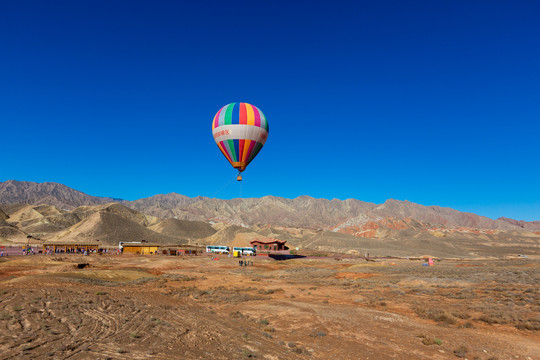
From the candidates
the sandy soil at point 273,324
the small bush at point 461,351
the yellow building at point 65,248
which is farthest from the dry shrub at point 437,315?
the yellow building at point 65,248

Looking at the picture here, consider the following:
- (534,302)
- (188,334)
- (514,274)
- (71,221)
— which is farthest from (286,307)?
(71,221)

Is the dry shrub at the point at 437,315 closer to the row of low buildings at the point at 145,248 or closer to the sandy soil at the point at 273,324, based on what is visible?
the sandy soil at the point at 273,324

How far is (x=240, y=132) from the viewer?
4012cm

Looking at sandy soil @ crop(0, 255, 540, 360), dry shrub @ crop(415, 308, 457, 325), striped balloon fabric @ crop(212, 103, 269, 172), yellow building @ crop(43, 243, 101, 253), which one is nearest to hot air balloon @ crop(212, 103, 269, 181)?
striped balloon fabric @ crop(212, 103, 269, 172)

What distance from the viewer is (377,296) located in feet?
83.1

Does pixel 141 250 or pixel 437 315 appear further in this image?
pixel 141 250

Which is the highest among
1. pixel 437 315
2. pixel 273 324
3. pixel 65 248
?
pixel 437 315

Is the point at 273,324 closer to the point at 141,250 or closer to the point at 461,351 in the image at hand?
the point at 461,351

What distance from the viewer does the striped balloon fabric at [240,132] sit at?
132ft

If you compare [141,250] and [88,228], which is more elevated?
[88,228]

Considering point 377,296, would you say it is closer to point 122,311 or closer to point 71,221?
point 122,311

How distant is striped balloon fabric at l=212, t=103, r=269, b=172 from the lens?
40.2 metres

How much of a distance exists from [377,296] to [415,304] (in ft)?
11.8

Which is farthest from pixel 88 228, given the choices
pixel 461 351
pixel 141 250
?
pixel 461 351
